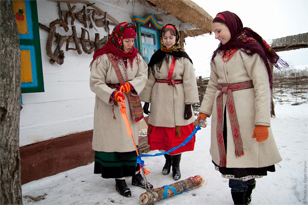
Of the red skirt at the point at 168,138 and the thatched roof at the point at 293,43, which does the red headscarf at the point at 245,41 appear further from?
the thatched roof at the point at 293,43

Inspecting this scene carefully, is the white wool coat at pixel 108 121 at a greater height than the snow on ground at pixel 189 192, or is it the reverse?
the white wool coat at pixel 108 121

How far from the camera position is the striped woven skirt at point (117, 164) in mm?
2410

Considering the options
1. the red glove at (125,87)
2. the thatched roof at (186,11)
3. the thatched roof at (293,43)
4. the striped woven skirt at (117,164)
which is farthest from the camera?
the thatched roof at (293,43)

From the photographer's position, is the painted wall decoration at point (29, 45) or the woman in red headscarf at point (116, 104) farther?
the painted wall decoration at point (29, 45)

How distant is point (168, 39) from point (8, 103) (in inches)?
70.0

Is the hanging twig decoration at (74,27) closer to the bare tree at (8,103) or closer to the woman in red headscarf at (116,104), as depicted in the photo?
the woman in red headscarf at (116,104)

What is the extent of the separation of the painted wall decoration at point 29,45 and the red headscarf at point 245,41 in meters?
1.96

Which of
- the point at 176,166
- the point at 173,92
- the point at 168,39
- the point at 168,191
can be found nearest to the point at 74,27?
the point at 168,39

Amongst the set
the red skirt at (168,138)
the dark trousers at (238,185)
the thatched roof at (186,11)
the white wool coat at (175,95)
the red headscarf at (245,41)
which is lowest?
the dark trousers at (238,185)

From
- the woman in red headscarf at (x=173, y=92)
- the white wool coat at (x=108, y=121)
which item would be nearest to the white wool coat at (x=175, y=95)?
the woman in red headscarf at (x=173, y=92)

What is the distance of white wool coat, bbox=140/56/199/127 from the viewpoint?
2.73 m

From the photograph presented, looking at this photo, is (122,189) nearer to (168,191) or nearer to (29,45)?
(168,191)

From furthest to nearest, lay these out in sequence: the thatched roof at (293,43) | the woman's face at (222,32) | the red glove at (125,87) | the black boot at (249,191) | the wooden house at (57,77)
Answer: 1. the thatched roof at (293,43)
2. the wooden house at (57,77)
3. the red glove at (125,87)
4. the black boot at (249,191)
5. the woman's face at (222,32)

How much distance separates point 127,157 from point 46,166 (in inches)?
45.0
